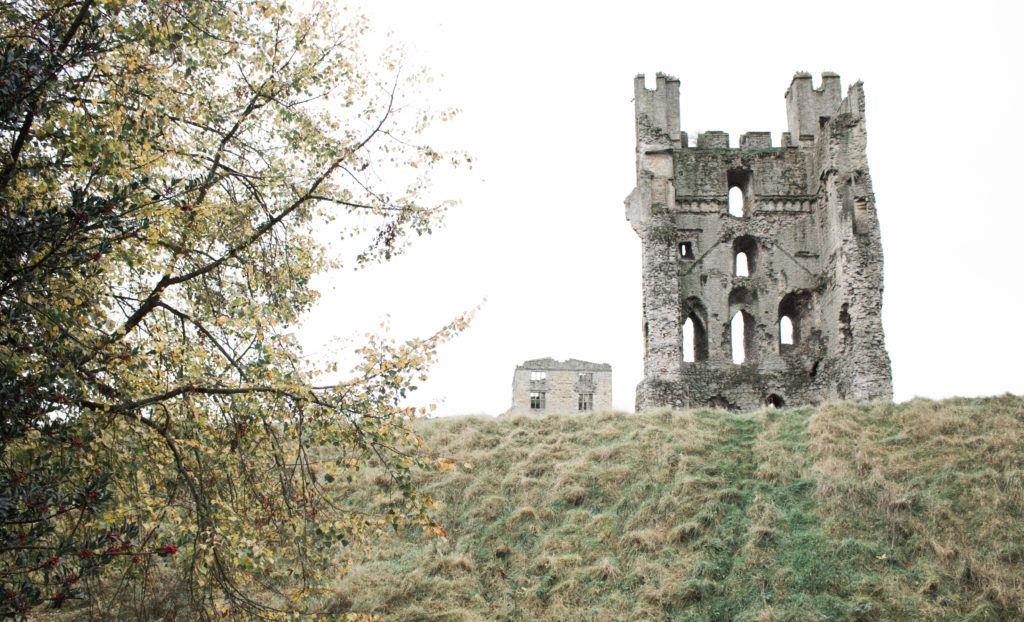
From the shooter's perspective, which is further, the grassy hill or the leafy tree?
the grassy hill

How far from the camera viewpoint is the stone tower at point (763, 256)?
2747 centimetres

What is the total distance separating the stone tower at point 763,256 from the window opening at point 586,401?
21.6 meters

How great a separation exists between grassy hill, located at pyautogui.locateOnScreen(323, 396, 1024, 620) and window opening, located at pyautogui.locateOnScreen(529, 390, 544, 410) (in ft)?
99.0

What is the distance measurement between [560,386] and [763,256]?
77.1 feet

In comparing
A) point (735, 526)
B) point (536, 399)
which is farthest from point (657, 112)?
point (536, 399)

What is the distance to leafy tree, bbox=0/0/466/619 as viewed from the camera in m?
5.96

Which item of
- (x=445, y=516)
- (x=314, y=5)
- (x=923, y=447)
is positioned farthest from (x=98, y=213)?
(x=923, y=447)

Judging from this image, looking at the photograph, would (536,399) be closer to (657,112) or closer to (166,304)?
(657,112)

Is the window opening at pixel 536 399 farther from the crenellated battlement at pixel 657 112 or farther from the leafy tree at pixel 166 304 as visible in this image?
the leafy tree at pixel 166 304

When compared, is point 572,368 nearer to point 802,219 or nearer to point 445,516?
point 802,219

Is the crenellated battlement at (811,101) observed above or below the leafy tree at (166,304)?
above

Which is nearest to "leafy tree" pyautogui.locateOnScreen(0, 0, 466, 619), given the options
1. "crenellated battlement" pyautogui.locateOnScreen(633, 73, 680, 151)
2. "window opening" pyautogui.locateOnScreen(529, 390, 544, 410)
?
"crenellated battlement" pyautogui.locateOnScreen(633, 73, 680, 151)

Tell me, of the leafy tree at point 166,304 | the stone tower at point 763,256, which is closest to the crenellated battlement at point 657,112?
the stone tower at point 763,256

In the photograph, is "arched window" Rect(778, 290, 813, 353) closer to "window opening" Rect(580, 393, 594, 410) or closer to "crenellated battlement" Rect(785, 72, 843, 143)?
"crenellated battlement" Rect(785, 72, 843, 143)
